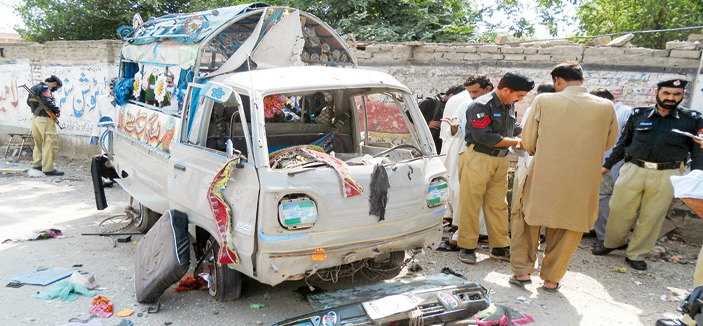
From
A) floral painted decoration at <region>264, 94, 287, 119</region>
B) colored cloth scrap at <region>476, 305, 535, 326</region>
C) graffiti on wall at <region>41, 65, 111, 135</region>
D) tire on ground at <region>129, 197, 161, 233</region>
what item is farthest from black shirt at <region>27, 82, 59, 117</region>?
colored cloth scrap at <region>476, 305, 535, 326</region>

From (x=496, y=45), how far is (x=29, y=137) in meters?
10.6

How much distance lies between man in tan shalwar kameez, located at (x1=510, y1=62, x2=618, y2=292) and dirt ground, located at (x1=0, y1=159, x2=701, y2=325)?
461 mm

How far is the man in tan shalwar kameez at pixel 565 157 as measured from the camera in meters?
4.16

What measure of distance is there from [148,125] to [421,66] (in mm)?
4640

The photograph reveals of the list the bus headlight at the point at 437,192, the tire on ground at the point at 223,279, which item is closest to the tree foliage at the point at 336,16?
the bus headlight at the point at 437,192

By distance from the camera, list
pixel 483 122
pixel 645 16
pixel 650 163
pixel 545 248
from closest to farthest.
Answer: pixel 545 248
pixel 483 122
pixel 650 163
pixel 645 16

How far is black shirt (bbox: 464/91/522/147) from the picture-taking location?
4.81 meters

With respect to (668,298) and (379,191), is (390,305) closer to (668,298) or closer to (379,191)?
(379,191)

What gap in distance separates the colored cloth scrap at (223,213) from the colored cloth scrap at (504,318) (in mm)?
A: 1933

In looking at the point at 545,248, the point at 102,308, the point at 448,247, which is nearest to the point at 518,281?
the point at 545,248

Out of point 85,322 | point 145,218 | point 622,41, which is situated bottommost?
point 85,322

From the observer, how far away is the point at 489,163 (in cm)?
496

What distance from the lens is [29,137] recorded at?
1146 centimetres

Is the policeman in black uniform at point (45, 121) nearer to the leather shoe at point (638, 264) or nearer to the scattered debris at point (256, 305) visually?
the scattered debris at point (256, 305)
